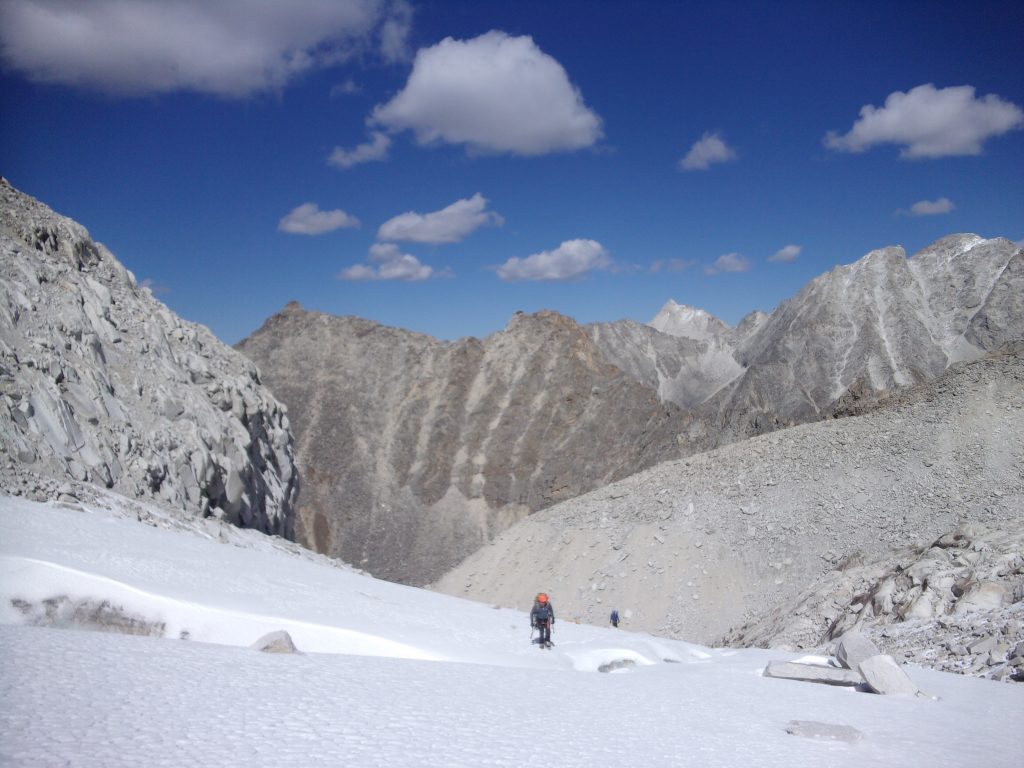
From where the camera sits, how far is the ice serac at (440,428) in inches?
2095

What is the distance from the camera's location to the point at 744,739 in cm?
784

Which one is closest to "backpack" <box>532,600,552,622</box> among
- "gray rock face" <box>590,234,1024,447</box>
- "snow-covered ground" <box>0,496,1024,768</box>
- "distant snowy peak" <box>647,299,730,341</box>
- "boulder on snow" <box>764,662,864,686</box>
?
"snow-covered ground" <box>0,496,1024,768</box>

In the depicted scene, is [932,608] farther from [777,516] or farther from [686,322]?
[686,322]

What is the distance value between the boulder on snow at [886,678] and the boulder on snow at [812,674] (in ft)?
1.56

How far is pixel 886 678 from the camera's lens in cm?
1076

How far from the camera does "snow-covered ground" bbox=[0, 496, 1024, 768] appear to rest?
19.9 ft

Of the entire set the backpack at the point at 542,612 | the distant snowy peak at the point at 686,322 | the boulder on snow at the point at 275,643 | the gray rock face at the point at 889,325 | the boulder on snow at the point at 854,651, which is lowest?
the boulder on snow at the point at 854,651

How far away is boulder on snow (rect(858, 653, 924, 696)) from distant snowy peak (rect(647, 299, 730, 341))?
415 feet

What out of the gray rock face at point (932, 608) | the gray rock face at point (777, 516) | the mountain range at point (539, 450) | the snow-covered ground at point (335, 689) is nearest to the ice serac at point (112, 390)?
the mountain range at point (539, 450)

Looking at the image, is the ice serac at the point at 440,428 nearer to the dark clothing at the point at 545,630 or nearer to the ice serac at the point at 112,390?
the ice serac at the point at 112,390

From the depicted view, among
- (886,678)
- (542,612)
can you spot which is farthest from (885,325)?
(886,678)

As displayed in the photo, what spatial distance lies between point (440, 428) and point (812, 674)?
48.9 metres

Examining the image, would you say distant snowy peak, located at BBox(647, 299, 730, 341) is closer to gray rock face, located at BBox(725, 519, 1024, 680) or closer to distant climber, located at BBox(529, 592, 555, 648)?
gray rock face, located at BBox(725, 519, 1024, 680)

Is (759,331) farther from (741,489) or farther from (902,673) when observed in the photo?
(902,673)
